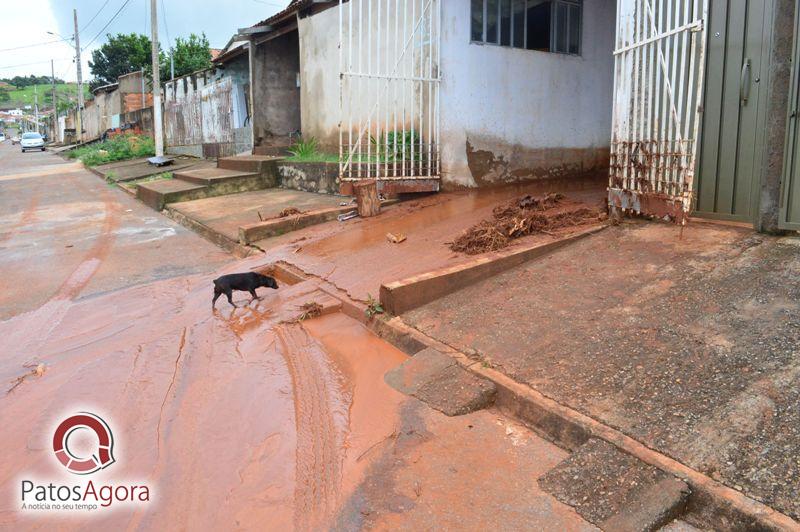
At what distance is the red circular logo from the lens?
2994 mm

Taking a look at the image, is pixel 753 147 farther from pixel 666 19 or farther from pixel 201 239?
pixel 201 239

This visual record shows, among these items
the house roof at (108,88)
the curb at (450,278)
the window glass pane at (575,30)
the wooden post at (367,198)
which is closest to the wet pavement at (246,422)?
the curb at (450,278)

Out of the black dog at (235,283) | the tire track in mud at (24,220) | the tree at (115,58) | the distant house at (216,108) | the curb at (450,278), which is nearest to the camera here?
the curb at (450,278)

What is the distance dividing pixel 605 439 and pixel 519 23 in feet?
27.0

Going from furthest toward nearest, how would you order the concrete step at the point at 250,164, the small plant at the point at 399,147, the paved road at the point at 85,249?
1. the concrete step at the point at 250,164
2. the small plant at the point at 399,147
3. the paved road at the point at 85,249

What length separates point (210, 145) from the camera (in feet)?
61.1

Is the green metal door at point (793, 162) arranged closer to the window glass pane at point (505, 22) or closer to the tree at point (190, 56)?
the window glass pane at point (505, 22)

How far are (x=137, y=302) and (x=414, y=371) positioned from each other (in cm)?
354

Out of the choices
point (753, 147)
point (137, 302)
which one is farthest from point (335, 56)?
point (753, 147)

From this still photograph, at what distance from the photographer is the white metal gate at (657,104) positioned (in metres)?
4.86

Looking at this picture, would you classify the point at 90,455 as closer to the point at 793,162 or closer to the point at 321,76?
the point at 793,162

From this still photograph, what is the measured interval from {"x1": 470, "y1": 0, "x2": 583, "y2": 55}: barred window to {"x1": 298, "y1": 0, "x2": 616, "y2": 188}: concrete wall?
147 mm

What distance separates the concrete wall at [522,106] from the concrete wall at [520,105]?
2cm

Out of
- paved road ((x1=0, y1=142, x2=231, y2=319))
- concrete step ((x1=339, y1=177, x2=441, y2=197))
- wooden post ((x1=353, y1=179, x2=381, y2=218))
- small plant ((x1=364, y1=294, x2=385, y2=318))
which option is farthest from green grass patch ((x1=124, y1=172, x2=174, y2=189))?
small plant ((x1=364, y1=294, x2=385, y2=318))
